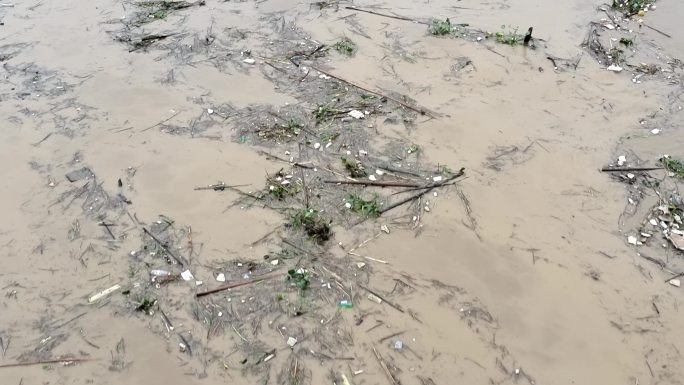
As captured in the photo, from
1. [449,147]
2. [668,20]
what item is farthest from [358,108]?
[668,20]

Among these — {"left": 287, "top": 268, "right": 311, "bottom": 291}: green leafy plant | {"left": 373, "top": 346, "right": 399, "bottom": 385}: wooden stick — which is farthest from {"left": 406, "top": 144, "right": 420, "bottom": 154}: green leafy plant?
{"left": 373, "top": 346, "right": 399, "bottom": 385}: wooden stick

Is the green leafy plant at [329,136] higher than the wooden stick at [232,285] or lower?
higher

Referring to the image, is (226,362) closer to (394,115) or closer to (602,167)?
(394,115)

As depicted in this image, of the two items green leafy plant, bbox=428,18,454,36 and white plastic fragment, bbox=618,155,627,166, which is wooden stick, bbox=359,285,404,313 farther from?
green leafy plant, bbox=428,18,454,36

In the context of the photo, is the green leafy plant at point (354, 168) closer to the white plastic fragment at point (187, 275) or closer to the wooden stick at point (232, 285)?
the wooden stick at point (232, 285)

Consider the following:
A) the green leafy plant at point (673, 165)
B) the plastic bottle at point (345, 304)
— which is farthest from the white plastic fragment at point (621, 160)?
the plastic bottle at point (345, 304)
